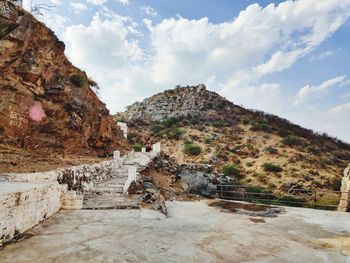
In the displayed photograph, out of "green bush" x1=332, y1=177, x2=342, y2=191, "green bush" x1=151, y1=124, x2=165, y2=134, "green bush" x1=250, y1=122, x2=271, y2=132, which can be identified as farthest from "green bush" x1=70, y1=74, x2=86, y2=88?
"green bush" x1=250, y1=122, x2=271, y2=132

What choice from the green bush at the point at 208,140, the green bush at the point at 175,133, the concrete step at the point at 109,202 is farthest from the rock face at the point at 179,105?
the concrete step at the point at 109,202

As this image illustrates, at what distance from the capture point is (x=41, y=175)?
390 inches

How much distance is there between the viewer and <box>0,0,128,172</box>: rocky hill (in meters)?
15.5

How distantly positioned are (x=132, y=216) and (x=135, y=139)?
38006mm

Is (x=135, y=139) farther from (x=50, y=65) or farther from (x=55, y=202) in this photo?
(x=55, y=202)

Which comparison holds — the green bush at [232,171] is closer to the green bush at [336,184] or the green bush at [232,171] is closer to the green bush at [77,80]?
the green bush at [336,184]

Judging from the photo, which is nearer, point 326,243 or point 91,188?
point 326,243

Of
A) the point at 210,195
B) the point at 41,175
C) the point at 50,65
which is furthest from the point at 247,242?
the point at 50,65

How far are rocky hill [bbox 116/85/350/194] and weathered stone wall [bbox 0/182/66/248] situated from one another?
23066 millimetres

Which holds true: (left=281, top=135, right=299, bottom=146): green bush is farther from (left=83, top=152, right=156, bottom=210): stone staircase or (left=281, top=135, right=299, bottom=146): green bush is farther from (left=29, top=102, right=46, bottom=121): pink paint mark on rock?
(left=29, top=102, right=46, bottom=121): pink paint mark on rock

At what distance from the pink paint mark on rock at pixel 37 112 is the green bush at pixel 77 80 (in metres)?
5.11

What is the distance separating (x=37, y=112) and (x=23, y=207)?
40.2ft

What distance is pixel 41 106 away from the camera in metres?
18.3

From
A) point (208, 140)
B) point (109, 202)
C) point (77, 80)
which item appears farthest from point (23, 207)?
point (208, 140)
